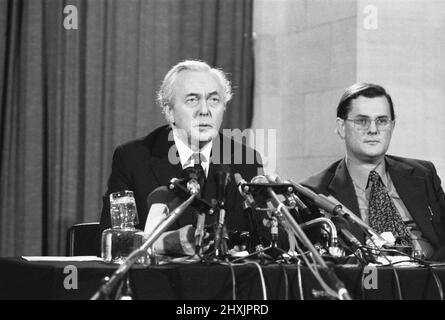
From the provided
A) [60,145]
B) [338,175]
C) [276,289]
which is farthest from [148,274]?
[60,145]

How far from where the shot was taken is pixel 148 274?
2248mm

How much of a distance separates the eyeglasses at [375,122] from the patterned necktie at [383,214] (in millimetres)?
214

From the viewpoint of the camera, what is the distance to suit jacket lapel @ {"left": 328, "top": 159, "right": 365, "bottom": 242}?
11.5ft

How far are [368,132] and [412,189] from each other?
0.31 m

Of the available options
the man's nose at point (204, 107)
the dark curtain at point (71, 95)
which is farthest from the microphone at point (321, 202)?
the dark curtain at point (71, 95)

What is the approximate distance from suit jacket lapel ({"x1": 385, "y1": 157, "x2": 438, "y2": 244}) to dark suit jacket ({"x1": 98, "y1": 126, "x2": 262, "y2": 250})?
0.63m

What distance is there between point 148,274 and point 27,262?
1.48ft

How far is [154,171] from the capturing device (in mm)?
3348

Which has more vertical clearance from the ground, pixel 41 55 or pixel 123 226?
pixel 41 55

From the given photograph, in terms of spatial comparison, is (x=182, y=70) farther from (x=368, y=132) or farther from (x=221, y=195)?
(x=221, y=195)

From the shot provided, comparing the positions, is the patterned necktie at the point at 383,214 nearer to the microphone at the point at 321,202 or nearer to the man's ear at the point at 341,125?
the man's ear at the point at 341,125

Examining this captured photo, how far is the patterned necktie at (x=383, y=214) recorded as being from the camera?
11.0 ft
